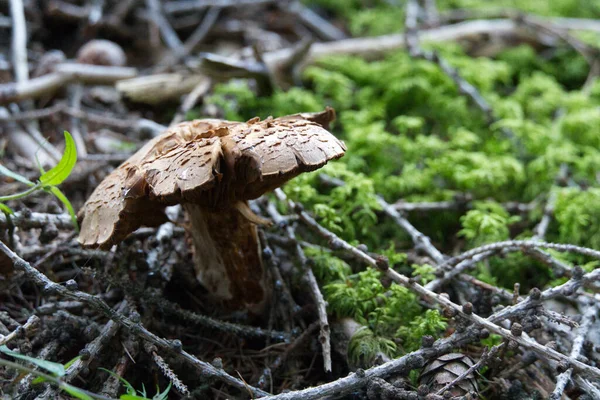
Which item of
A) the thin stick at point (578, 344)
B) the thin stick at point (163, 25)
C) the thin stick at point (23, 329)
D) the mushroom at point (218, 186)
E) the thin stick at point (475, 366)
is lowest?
the thin stick at point (578, 344)

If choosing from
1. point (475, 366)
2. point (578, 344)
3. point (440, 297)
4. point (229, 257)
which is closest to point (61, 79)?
point (229, 257)

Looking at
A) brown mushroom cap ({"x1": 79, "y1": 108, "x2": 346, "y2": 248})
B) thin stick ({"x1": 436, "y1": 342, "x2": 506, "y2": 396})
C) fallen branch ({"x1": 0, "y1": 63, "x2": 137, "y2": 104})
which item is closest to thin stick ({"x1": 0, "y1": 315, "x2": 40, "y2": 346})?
brown mushroom cap ({"x1": 79, "y1": 108, "x2": 346, "y2": 248})

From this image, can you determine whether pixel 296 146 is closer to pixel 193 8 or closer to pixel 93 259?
pixel 93 259

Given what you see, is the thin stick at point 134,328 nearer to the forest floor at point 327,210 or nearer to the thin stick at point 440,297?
the forest floor at point 327,210

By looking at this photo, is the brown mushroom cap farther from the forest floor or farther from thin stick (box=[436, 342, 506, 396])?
thin stick (box=[436, 342, 506, 396])

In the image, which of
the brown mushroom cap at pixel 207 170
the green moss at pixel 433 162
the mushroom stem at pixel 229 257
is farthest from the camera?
the green moss at pixel 433 162

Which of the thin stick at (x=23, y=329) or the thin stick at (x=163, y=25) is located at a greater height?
the thin stick at (x=163, y=25)

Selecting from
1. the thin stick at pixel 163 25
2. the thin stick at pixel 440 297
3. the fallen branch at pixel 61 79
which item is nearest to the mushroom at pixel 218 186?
the thin stick at pixel 440 297

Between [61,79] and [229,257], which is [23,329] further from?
[61,79]
